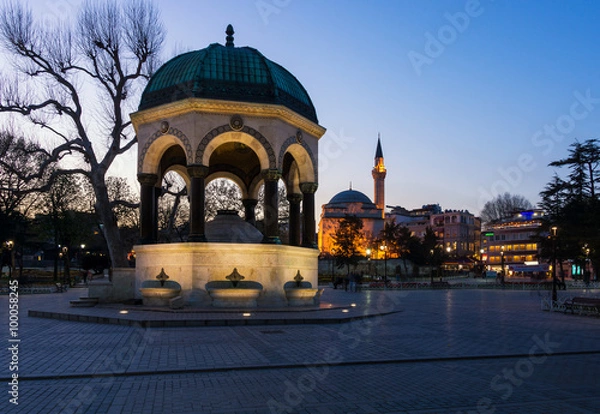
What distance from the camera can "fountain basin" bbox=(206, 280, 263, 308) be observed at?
1581 cm

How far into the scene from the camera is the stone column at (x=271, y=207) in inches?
680

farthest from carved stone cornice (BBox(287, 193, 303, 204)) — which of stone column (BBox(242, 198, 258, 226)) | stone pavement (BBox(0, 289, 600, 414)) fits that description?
stone pavement (BBox(0, 289, 600, 414))

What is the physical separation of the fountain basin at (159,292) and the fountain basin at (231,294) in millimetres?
1165

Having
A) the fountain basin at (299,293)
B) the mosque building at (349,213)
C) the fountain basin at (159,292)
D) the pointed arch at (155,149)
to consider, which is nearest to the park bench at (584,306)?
the fountain basin at (299,293)

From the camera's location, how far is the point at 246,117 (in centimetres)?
1770

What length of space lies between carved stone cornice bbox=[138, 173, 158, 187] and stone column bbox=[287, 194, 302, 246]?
5.49 m

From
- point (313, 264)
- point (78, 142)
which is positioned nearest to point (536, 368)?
point (313, 264)

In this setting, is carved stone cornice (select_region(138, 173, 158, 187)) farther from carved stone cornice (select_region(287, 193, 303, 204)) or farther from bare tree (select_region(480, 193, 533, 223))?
bare tree (select_region(480, 193, 533, 223))

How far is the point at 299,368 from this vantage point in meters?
8.20

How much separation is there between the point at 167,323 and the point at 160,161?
342 inches

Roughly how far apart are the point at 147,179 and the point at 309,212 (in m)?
6.18

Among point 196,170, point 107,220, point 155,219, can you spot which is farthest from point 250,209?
point 107,220

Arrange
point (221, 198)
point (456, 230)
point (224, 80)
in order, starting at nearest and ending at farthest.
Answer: point (224, 80), point (221, 198), point (456, 230)

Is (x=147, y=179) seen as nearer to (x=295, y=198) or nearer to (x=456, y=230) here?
(x=295, y=198)
